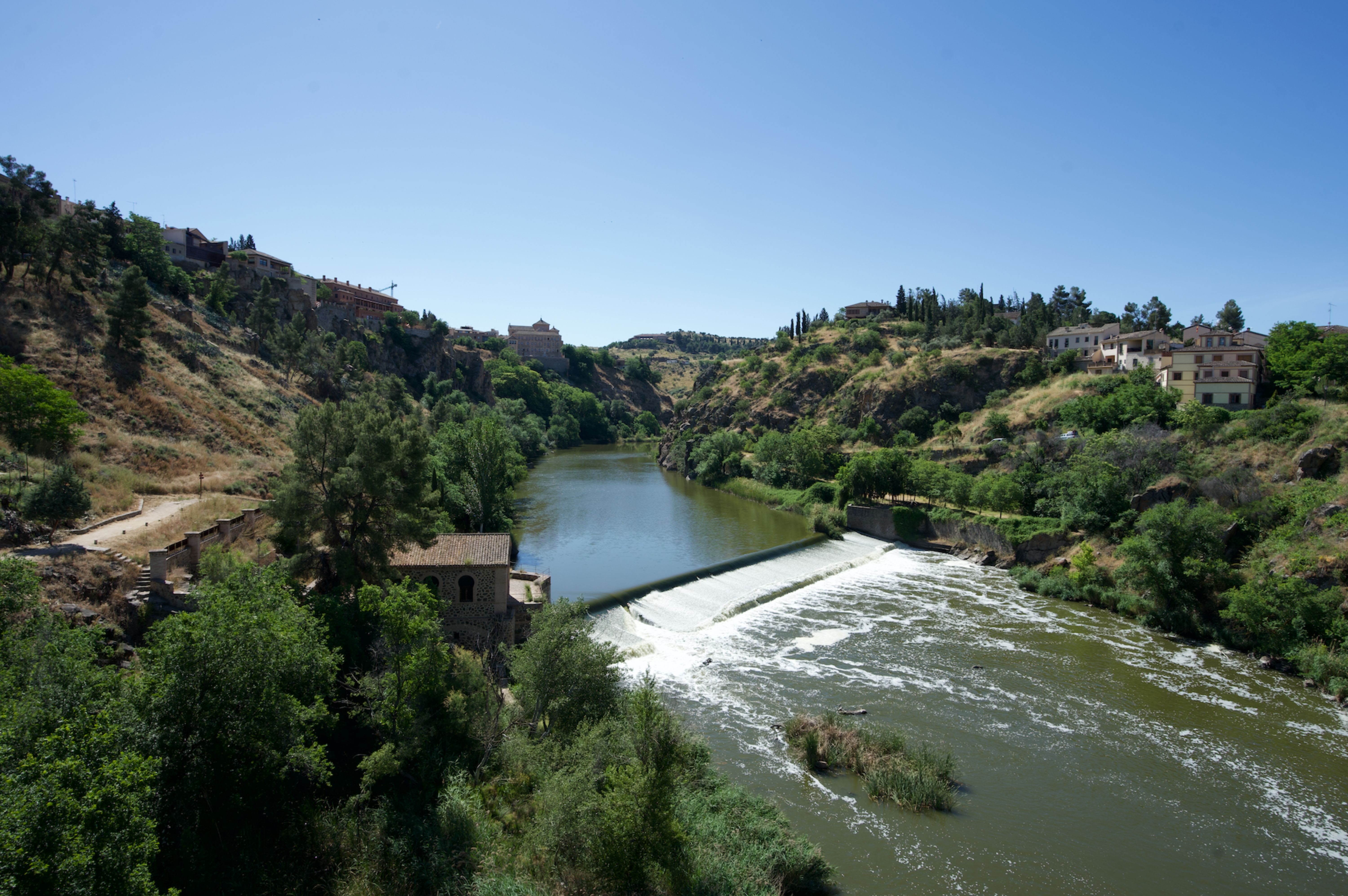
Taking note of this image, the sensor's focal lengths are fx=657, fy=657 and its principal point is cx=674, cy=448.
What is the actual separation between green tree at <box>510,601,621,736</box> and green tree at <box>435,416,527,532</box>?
21.8m

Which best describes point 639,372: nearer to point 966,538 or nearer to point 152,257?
point 152,257

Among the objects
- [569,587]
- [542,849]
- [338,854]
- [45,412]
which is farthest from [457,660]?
[45,412]

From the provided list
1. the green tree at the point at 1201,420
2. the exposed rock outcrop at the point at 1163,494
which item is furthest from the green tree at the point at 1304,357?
the exposed rock outcrop at the point at 1163,494

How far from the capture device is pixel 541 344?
13675 centimetres

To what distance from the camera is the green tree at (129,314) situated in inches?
1471

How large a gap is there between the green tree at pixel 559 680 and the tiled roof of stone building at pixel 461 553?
21.0 ft

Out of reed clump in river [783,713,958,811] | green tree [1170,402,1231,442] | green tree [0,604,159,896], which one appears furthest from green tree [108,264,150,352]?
green tree [1170,402,1231,442]

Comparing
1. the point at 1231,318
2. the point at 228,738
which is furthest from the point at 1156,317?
the point at 228,738

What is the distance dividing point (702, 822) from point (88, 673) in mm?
11702

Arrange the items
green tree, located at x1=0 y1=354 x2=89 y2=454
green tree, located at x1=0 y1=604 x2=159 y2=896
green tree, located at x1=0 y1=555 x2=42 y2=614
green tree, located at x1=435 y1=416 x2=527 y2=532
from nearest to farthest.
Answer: green tree, located at x1=0 y1=604 x2=159 y2=896
green tree, located at x1=0 y1=555 x2=42 y2=614
green tree, located at x1=0 y1=354 x2=89 y2=454
green tree, located at x1=435 y1=416 x2=527 y2=532

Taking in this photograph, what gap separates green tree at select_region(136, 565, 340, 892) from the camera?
1125 centimetres

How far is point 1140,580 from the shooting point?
30203 millimetres

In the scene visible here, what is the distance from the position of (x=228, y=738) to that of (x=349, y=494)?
10.9 meters

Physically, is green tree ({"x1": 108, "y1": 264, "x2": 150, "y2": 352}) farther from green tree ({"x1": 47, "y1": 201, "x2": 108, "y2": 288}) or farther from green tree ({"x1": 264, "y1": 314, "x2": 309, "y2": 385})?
green tree ({"x1": 264, "y1": 314, "x2": 309, "y2": 385})
